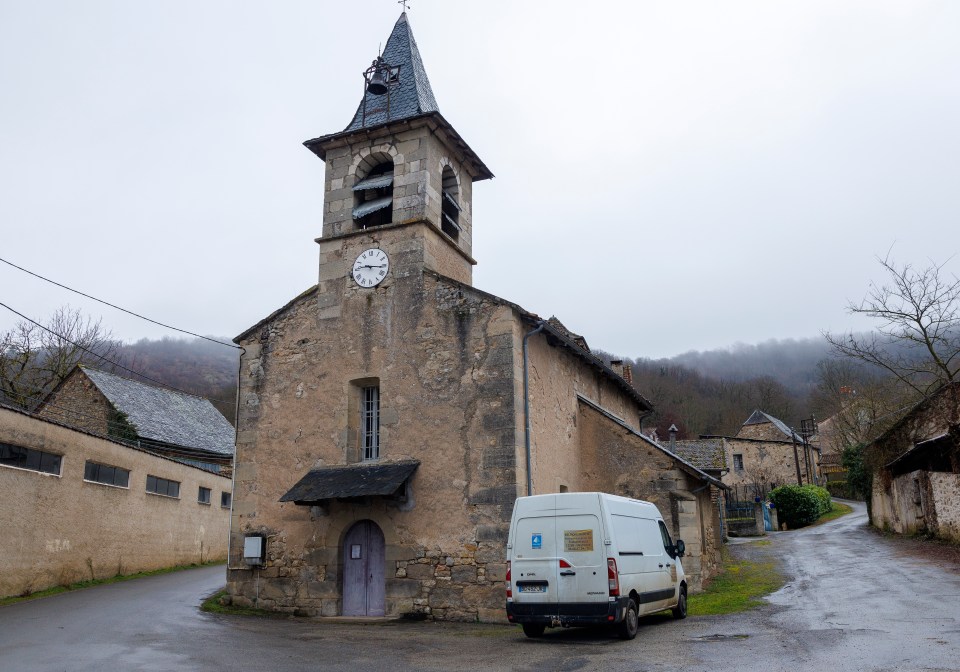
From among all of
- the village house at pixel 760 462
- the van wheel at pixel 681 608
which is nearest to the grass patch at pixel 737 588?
the van wheel at pixel 681 608

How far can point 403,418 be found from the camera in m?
13.8

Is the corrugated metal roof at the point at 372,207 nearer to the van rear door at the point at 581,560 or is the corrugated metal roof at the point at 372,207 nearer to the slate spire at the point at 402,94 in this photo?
the slate spire at the point at 402,94

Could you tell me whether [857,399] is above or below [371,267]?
above

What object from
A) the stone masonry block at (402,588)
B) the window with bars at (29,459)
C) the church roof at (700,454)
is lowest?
the stone masonry block at (402,588)

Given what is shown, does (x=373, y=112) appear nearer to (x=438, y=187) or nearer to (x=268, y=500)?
(x=438, y=187)

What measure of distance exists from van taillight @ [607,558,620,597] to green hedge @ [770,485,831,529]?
28207mm

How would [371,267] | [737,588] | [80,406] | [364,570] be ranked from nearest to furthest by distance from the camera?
[364,570] < [737,588] < [371,267] < [80,406]

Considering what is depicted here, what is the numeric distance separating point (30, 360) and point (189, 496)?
1236cm

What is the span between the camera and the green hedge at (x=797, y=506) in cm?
3419

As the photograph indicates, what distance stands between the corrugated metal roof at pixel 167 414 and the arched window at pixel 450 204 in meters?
16.3

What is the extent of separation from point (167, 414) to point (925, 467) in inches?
1052

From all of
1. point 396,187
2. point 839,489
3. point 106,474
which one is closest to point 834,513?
point 839,489

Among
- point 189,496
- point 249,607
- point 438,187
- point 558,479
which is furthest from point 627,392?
point 189,496

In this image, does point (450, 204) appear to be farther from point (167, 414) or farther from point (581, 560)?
point (167, 414)
